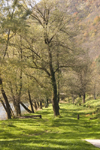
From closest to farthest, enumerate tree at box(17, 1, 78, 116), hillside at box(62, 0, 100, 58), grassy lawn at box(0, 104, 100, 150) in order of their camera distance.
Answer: grassy lawn at box(0, 104, 100, 150) < tree at box(17, 1, 78, 116) < hillside at box(62, 0, 100, 58)

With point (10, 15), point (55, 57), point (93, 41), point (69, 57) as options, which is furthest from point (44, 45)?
point (93, 41)

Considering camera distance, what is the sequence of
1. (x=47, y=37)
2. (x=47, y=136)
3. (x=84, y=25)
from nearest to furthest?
1. (x=47, y=136)
2. (x=47, y=37)
3. (x=84, y=25)

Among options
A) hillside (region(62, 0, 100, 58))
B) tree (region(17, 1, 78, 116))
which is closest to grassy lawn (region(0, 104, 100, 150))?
tree (region(17, 1, 78, 116))

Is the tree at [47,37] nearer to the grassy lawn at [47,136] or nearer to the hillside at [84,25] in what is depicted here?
the hillside at [84,25]

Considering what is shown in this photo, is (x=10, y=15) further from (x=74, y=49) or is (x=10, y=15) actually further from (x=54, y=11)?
(x=74, y=49)

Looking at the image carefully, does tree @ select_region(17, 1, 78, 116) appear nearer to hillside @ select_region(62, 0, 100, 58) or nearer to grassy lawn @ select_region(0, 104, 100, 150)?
hillside @ select_region(62, 0, 100, 58)

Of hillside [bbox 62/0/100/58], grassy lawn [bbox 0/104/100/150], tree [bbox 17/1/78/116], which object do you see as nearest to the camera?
grassy lawn [bbox 0/104/100/150]

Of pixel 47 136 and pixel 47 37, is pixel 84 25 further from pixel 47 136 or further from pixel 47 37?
pixel 47 136

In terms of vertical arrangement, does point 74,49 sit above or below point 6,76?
above

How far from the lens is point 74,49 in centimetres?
2225

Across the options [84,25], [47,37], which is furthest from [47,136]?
[84,25]

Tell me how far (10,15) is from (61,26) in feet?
24.2

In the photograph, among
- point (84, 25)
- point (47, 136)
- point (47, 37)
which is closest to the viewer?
point (47, 136)

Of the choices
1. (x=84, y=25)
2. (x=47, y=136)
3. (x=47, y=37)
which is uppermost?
(x=84, y=25)
